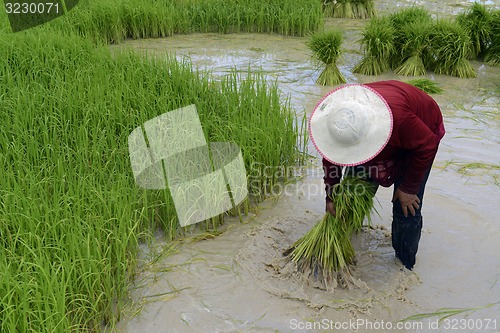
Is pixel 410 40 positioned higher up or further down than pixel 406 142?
further down

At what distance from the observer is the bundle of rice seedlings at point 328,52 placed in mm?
5578

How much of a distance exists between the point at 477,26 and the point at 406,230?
190 inches

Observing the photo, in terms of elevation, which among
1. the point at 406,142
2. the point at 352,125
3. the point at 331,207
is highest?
the point at 352,125

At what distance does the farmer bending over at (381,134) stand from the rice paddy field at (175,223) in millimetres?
500

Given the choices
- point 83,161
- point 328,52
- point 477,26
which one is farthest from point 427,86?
point 83,161

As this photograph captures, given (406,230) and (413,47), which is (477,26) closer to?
(413,47)

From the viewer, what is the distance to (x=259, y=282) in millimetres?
2582

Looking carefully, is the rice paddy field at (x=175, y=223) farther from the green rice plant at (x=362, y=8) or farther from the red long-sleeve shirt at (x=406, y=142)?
the green rice plant at (x=362, y=8)

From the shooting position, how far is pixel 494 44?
646 centimetres

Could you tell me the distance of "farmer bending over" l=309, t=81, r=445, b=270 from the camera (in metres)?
2.07

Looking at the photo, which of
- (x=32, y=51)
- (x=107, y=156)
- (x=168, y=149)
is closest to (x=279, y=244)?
(x=168, y=149)

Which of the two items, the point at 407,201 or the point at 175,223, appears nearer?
the point at 407,201

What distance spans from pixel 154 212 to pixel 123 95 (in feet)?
4.08

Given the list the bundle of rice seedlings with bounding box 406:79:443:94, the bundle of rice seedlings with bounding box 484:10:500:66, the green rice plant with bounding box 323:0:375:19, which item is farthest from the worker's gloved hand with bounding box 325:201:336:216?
the green rice plant with bounding box 323:0:375:19
